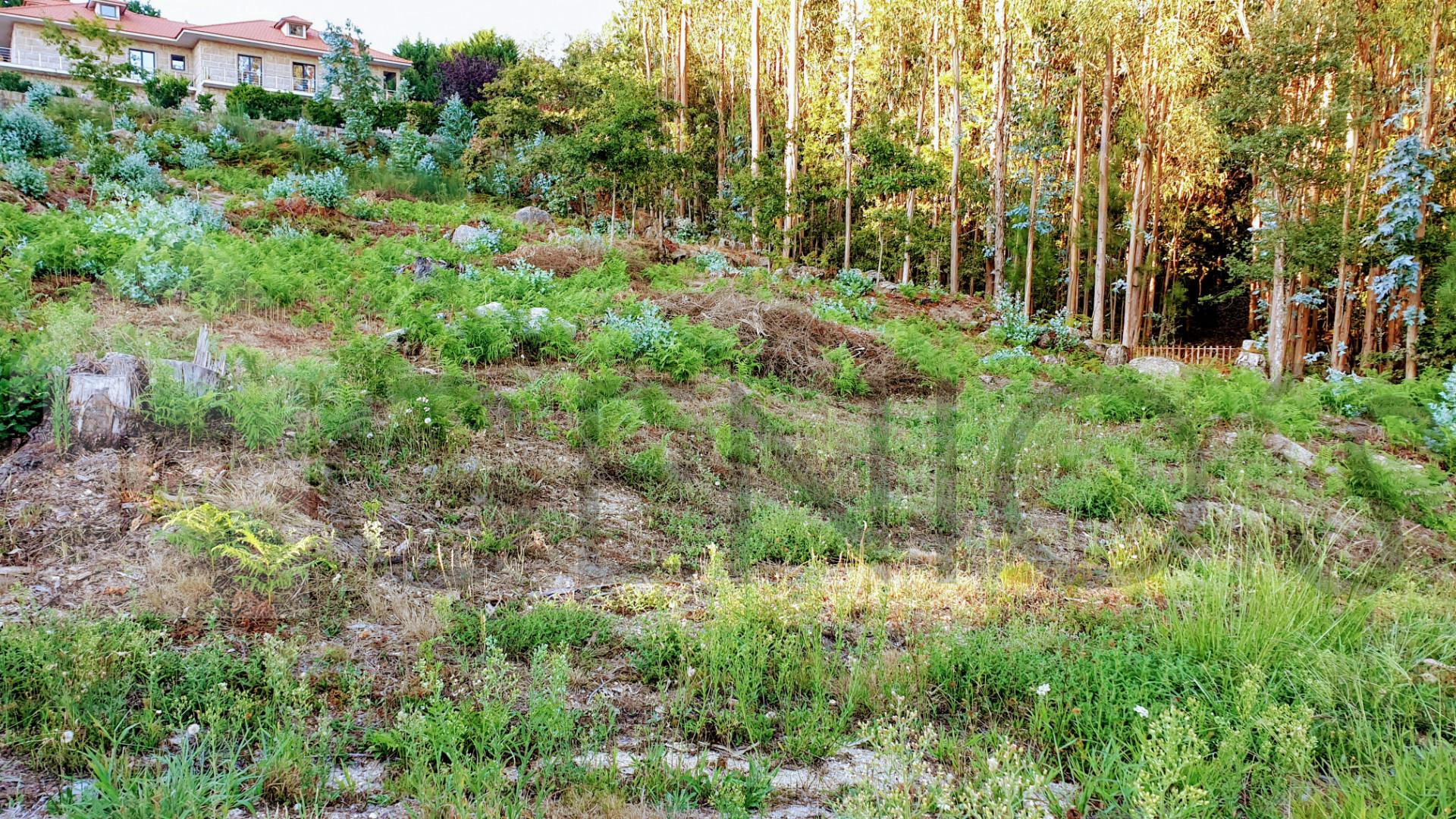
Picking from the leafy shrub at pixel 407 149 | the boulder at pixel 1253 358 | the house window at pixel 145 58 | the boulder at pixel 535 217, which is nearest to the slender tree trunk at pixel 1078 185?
the boulder at pixel 1253 358

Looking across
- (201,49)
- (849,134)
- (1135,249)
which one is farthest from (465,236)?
(201,49)

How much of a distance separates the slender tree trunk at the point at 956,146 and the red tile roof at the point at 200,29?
89.9 feet

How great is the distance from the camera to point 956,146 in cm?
1616

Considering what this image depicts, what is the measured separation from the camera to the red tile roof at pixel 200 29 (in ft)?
101

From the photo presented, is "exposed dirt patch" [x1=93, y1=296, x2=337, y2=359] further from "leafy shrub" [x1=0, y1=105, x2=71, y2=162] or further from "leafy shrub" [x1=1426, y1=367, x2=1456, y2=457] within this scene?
"leafy shrub" [x1=1426, y1=367, x2=1456, y2=457]

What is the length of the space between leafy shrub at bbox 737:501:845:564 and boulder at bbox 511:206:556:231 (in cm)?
1274

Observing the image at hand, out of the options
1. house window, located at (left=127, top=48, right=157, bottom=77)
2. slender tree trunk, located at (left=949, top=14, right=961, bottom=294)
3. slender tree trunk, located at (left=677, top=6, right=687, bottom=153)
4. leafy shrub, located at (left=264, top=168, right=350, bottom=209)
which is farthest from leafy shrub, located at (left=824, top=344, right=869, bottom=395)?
house window, located at (left=127, top=48, right=157, bottom=77)

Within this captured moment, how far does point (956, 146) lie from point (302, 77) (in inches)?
1157

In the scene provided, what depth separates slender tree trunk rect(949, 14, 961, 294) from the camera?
1606 cm

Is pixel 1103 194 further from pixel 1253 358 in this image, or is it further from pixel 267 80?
pixel 267 80

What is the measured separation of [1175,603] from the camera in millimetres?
3689

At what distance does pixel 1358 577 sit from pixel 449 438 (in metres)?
5.01

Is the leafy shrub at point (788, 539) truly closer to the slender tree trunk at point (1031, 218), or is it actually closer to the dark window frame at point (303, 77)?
the slender tree trunk at point (1031, 218)

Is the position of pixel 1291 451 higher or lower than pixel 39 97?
lower
